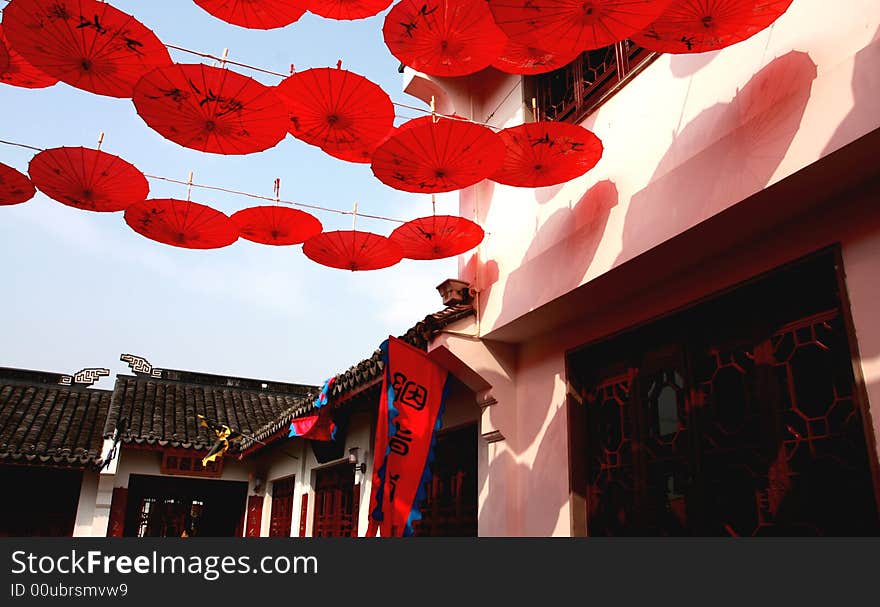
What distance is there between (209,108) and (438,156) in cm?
169

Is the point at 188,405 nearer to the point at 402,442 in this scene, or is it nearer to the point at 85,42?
the point at 402,442

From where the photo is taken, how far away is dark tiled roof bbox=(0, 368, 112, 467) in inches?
556

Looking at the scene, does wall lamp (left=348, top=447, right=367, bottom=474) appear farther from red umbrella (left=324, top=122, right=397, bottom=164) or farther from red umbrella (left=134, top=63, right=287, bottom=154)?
red umbrella (left=134, top=63, right=287, bottom=154)

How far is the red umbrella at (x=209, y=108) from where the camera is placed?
4836 millimetres

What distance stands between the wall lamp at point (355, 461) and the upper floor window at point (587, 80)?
5.74 meters

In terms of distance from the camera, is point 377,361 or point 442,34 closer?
point 442,34

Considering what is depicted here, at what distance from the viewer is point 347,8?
496 centimetres

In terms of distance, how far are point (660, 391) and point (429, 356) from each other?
2453 mm

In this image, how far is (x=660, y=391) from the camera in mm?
5656

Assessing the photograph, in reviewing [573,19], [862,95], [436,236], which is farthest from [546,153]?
[862,95]

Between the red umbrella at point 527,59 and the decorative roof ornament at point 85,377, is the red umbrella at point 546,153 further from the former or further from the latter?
the decorative roof ornament at point 85,377

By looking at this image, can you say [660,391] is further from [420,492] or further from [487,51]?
[487,51]

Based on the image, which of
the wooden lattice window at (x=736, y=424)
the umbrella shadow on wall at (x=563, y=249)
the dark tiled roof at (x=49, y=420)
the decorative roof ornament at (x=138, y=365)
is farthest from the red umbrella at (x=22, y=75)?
the decorative roof ornament at (x=138, y=365)

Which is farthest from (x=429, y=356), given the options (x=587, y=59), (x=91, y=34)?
(x=91, y=34)
